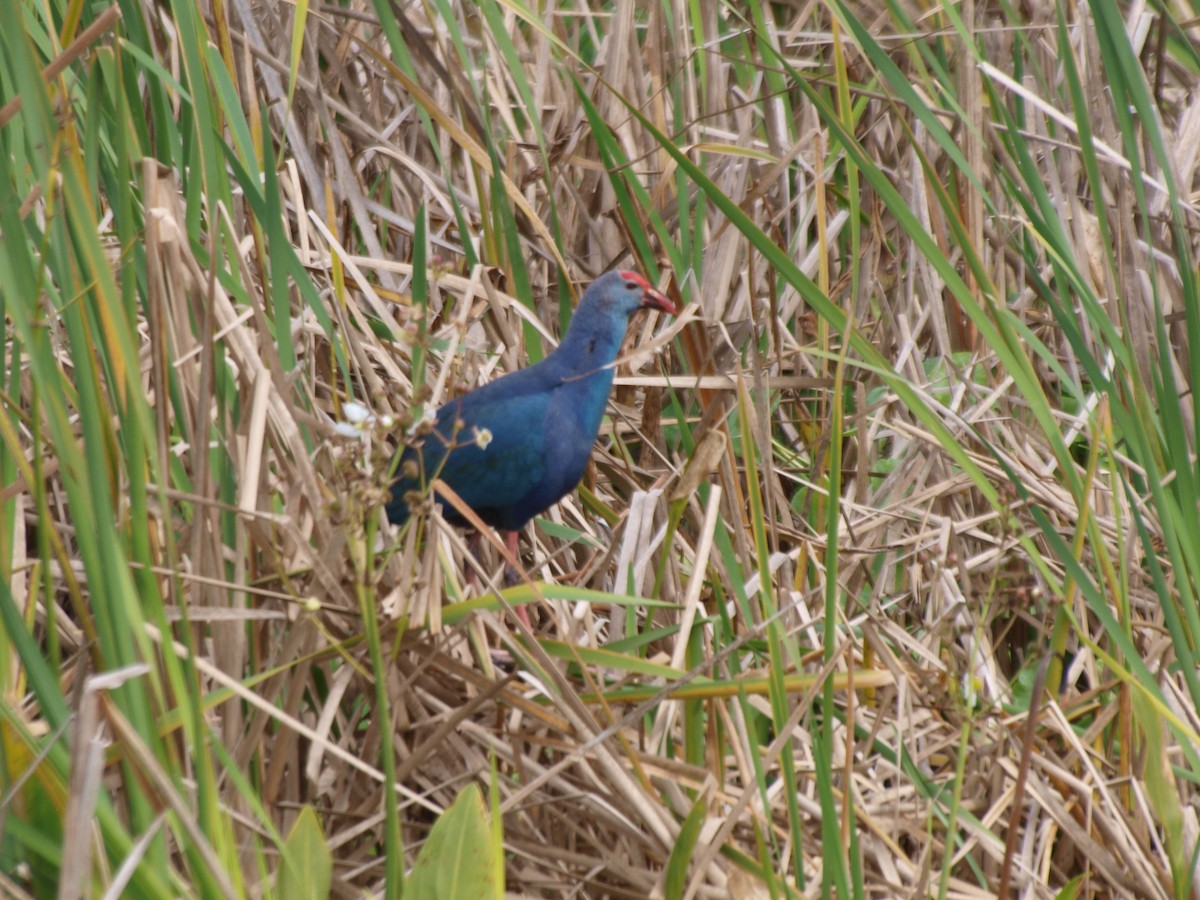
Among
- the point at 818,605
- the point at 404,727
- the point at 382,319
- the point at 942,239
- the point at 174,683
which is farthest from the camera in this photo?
the point at 942,239

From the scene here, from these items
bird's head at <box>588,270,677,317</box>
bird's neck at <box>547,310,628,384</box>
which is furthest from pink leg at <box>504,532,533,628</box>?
bird's head at <box>588,270,677,317</box>

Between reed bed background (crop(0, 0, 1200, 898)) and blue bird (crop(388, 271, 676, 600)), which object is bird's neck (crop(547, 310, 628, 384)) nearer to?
blue bird (crop(388, 271, 676, 600))

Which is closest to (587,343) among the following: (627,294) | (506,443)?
(627,294)

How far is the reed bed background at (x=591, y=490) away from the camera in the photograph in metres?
1.11

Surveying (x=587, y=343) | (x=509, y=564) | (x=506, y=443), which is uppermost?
(x=587, y=343)

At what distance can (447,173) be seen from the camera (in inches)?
83.6

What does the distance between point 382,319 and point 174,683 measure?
3.39 ft

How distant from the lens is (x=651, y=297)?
82.9 inches

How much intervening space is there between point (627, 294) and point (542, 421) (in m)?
0.25

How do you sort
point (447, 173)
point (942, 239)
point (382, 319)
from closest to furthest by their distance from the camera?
1. point (382, 319)
2. point (447, 173)
3. point (942, 239)

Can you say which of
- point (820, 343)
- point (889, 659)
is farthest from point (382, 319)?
point (889, 659)

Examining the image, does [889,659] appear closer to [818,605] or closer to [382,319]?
[818,605]

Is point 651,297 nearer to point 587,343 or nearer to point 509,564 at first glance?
point 587,343

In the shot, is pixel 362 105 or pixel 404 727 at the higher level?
pixel 362 105
